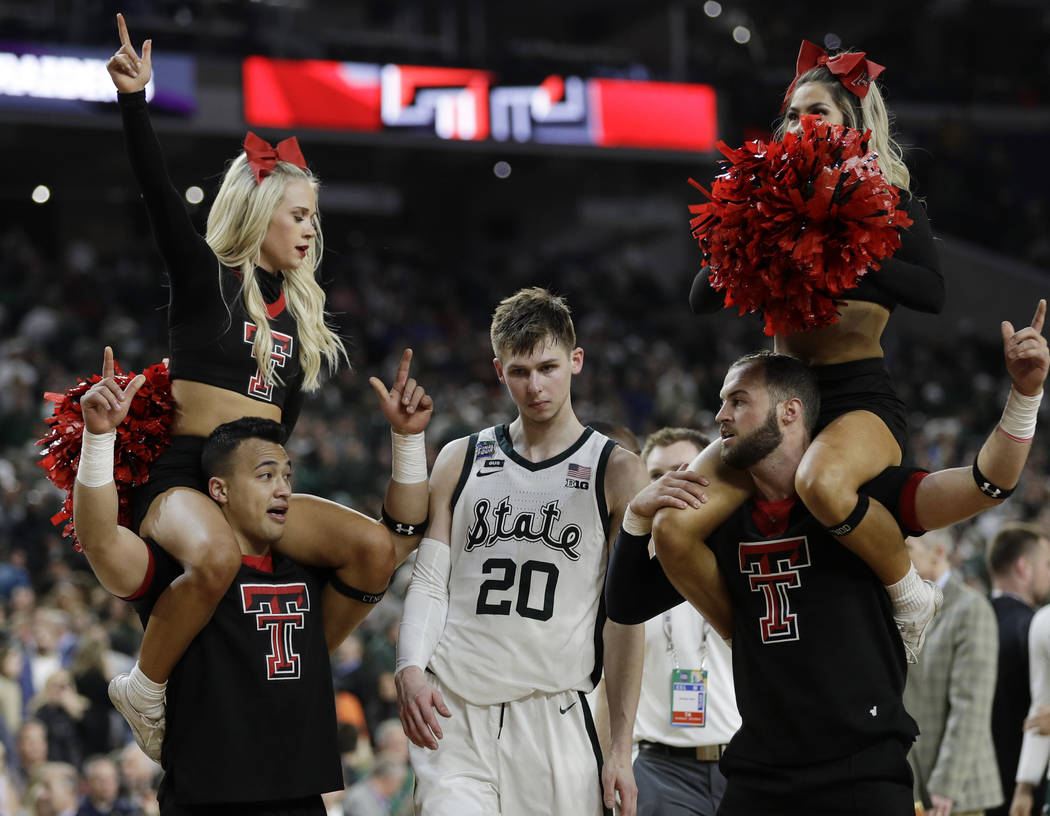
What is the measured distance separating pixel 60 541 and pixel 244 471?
817 centimetres

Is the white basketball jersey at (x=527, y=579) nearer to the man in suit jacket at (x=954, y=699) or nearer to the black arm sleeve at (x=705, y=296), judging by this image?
the black arm sleeve at (x=705, y=296)

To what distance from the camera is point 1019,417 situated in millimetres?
3609

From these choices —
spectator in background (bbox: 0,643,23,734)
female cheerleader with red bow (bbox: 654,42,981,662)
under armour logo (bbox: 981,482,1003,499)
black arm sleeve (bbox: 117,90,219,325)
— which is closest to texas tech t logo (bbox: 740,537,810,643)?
female cheerleader with red bow (bbox: 654,42,981,662)

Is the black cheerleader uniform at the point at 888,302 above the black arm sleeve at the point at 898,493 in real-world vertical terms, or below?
above

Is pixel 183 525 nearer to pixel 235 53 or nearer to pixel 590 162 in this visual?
pixel 235 53

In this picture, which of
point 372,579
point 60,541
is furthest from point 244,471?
point 60,541

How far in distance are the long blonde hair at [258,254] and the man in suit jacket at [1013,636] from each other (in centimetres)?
366

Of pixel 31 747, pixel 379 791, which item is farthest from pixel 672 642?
pixel 31 747

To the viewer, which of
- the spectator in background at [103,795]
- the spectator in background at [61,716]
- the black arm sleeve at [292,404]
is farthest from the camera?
the spectator in background at [61,716]

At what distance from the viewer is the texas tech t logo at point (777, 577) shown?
12.4 feet

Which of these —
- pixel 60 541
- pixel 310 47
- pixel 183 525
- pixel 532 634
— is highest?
pixel 310 47

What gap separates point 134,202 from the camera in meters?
23.5

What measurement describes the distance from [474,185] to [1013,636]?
2154cm

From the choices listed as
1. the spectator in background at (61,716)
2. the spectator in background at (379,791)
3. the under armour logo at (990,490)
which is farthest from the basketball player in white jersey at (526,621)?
the spectator in background at (61,716)
